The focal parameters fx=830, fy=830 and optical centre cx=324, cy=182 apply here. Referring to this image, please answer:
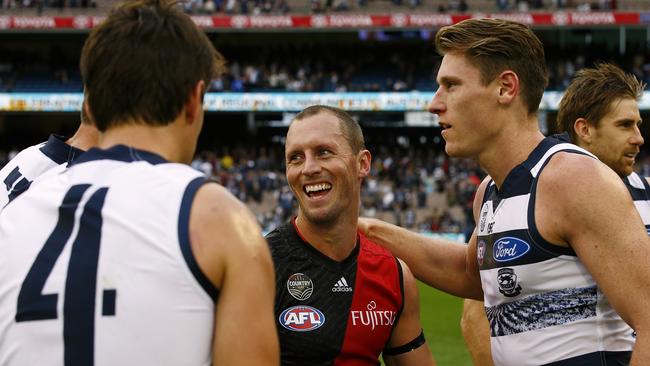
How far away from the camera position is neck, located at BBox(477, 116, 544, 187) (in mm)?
3117

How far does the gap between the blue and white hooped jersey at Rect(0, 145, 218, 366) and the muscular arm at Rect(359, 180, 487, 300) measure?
6.14ft

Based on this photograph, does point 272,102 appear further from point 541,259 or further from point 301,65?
point 541,259

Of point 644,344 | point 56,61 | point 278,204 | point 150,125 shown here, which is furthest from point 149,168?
point 56,61

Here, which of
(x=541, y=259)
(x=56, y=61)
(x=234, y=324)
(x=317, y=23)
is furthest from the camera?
(x=56, y=61)

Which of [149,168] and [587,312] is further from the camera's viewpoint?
[587,312]

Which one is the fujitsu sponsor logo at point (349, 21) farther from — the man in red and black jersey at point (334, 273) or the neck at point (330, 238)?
the neck at point (330, 238)

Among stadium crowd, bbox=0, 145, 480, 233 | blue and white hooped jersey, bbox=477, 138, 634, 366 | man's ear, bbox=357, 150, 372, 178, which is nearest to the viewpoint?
blue and white hooped jersey, bbox=477, 138, 634, 366

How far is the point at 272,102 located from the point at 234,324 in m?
33.3

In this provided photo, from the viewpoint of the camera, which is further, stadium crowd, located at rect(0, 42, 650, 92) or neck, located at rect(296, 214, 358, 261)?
stadium crowd, located at rect(0, 42, 650, 92)

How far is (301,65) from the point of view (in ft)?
124

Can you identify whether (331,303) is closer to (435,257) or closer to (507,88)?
(435,257)

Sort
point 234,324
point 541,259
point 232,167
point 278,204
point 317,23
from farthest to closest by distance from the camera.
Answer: point 317,23 → point 232,167 → point 278,204 → point 541,259 → point 234,324

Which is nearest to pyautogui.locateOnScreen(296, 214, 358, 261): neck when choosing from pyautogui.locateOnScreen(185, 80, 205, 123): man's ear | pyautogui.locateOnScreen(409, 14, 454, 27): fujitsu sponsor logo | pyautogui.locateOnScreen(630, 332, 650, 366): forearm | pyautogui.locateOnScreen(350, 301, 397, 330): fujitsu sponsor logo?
pyautogui.locateOnScreen(350, 301, 397, 330): fujitsu sponsor logo

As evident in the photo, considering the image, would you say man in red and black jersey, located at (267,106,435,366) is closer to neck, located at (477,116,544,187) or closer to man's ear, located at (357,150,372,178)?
man's ear, located at (357,150,372,178)
